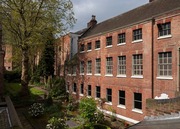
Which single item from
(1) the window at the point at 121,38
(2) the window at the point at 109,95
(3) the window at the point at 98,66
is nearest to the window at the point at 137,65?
(1) the window at the point at 121,38

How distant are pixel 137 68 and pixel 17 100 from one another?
13.6 meters

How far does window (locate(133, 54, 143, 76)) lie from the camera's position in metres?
18.4

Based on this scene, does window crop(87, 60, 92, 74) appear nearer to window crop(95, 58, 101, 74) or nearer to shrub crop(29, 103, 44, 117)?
window crop(95, 58, 101, 74)

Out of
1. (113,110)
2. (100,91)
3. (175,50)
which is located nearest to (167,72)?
(175,50)

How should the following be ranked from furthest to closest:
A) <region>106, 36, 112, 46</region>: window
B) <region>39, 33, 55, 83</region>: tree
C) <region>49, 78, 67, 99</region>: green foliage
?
1. <region>39, 33, 55, 83</region>: tree
2. <region>49, 78, 67, 99</region>: green foliage
3. <region>106, 36, 112, 46</region>: window

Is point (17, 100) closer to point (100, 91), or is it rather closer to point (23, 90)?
point (23, 90)

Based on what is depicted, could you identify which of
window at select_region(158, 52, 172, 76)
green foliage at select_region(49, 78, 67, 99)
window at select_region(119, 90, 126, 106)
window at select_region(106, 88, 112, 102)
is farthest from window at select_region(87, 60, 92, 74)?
window at select_region(158, 52, 172, 76)

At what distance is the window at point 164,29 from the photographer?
16.0 m

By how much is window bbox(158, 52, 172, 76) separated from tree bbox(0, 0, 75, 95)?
42.0 ft

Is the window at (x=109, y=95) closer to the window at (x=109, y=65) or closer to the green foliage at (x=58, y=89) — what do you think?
the window at (x=109, y=65)

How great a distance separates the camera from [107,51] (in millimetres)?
22953

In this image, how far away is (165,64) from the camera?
16.1 m

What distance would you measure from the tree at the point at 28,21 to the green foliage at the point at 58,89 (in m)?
7.45

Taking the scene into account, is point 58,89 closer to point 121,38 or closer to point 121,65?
point 121,65
